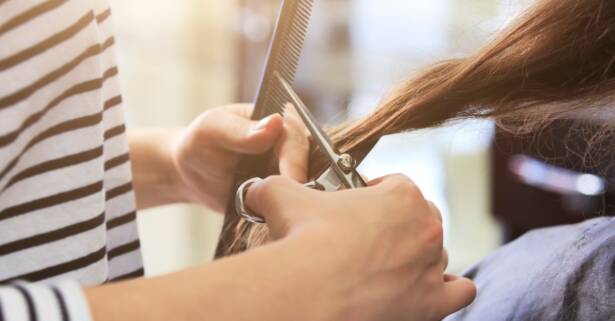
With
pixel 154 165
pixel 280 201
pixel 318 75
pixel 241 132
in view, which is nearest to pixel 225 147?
pixel 241 132

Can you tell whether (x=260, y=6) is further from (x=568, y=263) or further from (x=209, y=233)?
(x=568, y=263)

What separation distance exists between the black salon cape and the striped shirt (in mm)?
305

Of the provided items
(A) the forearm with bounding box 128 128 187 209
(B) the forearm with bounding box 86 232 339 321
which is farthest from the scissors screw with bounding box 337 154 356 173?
(A) the forearm with bounding box 128 128 187 209

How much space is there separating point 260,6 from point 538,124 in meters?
1.84

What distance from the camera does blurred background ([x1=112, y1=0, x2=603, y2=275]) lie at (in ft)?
5.48

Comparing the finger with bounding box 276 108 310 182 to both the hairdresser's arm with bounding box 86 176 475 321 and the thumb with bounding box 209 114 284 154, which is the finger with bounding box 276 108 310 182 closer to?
the thumb with bounding box 209 114 284 154

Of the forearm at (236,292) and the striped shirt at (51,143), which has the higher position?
the striped shirt at (51,143)

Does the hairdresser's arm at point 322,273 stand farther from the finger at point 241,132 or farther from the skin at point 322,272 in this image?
the finger at point 241,132

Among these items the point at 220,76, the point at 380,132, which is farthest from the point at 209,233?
the point at 380,132

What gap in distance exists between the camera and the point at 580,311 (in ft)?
1.63

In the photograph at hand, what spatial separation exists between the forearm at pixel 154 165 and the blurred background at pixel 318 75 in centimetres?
18

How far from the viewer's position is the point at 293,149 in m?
0.56

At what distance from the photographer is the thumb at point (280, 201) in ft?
1.27

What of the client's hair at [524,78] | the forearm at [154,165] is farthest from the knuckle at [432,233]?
the forearm at [154,165]
